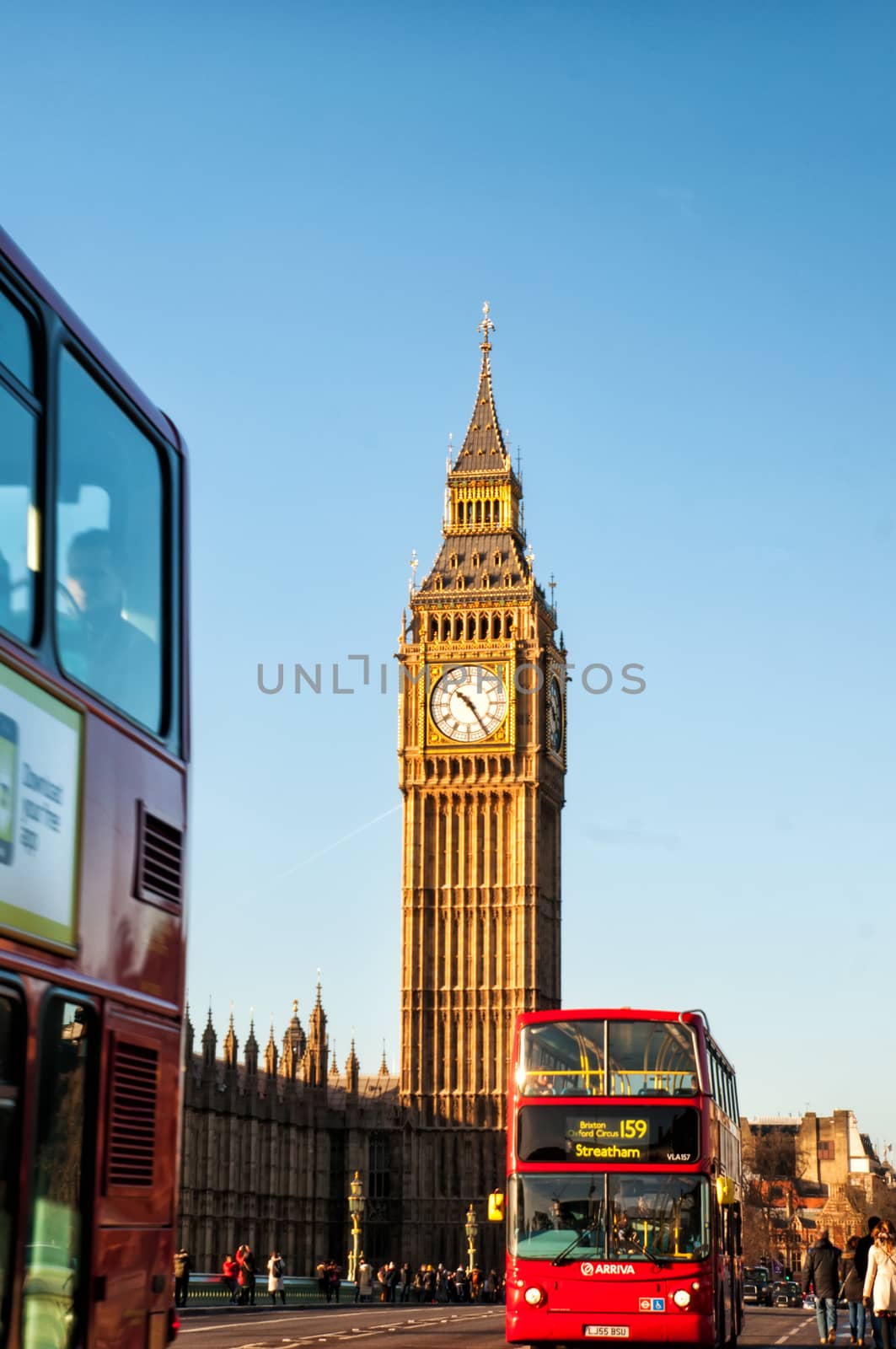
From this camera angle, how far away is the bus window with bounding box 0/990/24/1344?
694cm

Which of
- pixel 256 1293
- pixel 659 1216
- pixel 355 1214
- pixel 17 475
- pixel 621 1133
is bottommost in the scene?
pixel 256 1293

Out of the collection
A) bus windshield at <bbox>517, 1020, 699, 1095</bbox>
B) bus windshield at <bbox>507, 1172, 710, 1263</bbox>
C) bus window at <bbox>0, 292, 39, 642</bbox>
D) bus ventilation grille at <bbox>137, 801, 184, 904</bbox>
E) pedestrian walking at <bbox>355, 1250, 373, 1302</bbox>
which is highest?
bus window at <bbox>0, 292, 39, 642</bbox>

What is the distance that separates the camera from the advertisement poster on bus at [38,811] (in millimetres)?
7004

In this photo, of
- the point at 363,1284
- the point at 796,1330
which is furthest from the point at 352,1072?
the point at 796,1330

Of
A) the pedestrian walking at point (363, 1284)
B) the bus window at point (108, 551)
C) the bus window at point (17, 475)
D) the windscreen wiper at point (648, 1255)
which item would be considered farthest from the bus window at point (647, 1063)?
the pedestrian walking at point (363, 1284)

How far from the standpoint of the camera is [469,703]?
76375 millimetres

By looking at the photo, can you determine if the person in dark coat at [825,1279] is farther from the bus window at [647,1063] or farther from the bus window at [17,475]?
the bus window at [17,475]

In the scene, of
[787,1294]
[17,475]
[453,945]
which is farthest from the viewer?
[787,1294]

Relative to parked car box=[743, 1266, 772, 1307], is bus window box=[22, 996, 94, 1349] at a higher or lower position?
higher

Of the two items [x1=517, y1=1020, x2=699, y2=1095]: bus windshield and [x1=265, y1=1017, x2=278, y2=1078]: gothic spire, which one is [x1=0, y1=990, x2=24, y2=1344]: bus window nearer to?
[x1=517, y1=1020, x2=699, y2=1095]: bus windshield

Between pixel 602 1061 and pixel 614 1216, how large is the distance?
1.46 m

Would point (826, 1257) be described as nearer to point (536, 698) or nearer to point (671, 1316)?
point (671, 1316)

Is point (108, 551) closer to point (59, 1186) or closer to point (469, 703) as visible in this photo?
point (59, 1186)

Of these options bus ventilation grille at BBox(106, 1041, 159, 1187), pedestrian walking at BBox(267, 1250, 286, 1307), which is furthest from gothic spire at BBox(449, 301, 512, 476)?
bus ventilation grille at BBox(106, 1041, 159, 1187)
